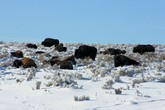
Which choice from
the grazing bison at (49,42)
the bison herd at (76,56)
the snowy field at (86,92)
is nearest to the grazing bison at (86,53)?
the bison herd at (76,56)

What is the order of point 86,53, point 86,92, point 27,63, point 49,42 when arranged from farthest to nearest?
1. point 49,42
2. point 86,53
3. point 27,63
4. point 86,92

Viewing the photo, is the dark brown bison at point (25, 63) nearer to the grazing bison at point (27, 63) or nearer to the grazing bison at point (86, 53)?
the grazing bison at point (27, 63)

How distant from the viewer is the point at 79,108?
8.30 m

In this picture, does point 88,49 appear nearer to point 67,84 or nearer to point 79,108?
point 67,84

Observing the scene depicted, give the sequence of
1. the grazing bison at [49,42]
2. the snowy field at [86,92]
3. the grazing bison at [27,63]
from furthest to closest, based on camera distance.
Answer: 1. the grazing bison at [49,42]
2. the grazing bison at [27,63]
3. the snowy field at [86,92]

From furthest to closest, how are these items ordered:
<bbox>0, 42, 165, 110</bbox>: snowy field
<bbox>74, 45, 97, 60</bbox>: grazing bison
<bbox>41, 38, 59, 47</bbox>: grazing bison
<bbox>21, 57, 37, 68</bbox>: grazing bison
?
<bbox>41, 38, 59, 47</bbox>: grazing bison, <bbox>74, 45, 97, 60</bbox>: grazing bison, <bbox>21, 57, 37, 68</bbox>: grazing bison, <bbox>0, 42, 165, 110</bbox>: snowy field

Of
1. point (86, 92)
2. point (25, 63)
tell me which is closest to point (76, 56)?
point (25, 63)

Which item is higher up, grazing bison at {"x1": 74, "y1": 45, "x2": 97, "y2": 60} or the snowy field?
grazing bison at {"x1": 74, "y1": 45, "x2": 97, "y2": 60}

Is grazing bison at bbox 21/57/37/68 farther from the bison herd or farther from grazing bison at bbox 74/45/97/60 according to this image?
grazing bison at bbox 74/45/97/60

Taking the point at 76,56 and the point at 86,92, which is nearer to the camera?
the point at 86,92

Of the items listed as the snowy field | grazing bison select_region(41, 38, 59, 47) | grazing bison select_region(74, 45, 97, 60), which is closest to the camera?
the snowy field

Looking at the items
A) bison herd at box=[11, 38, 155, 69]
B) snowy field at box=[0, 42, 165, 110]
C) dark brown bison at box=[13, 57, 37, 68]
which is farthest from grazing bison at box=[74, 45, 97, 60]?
snowy field at box=[0, 42, 165, 110]

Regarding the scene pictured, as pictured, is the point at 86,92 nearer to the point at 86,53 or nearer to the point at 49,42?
the point at 86,53

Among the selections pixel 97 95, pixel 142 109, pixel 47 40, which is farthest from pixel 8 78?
pixel 47 40
